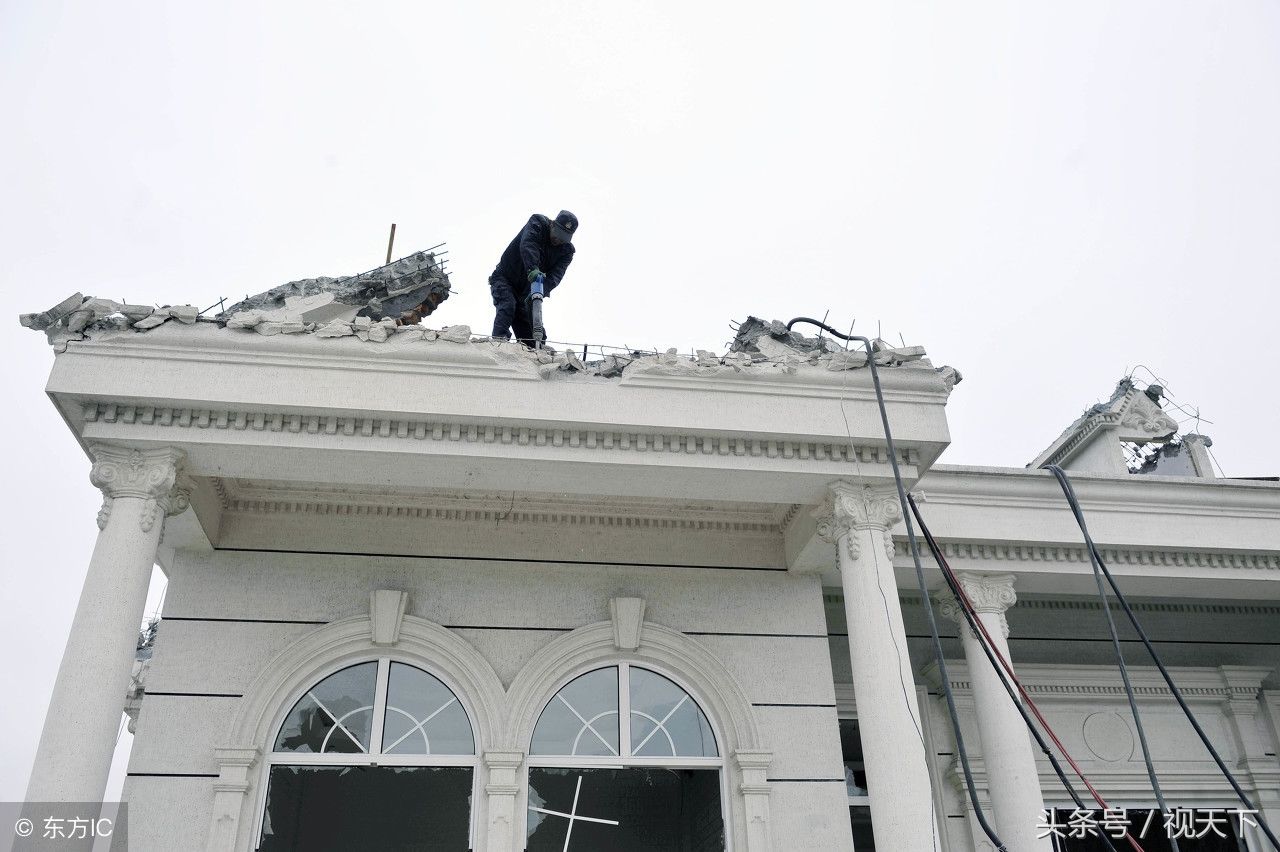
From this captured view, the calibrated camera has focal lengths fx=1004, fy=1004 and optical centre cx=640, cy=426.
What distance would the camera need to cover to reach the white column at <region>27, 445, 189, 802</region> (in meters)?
5.91

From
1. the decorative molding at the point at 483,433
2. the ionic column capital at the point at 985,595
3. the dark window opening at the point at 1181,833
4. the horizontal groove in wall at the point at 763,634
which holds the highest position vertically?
the decorative molding at the point at 483,433

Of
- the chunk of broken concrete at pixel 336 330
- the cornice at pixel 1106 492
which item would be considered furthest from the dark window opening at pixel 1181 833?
the chunk of broken concrete at pixel 336 330

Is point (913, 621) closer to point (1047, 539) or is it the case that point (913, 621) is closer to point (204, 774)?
point (1047, 539)

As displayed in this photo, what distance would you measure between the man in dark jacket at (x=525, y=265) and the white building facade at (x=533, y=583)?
1702mm

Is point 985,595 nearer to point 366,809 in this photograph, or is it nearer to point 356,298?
point 366,809

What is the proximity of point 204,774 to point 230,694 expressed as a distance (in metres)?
0.59

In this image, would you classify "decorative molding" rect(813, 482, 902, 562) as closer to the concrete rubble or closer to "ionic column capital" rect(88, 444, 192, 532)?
the concrete rubble

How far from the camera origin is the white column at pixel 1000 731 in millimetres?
8039

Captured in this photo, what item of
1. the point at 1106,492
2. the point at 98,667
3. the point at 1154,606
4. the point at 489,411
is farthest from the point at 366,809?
the point at 1154,606

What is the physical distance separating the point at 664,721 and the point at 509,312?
3.79m

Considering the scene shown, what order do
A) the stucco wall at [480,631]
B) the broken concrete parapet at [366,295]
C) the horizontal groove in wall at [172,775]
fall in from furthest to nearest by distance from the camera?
the broken concrete parapet at [366,295] → the stucco wall at [480,631] → the horizontal groove in wall at [172,775]

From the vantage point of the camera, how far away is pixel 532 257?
8.94 m

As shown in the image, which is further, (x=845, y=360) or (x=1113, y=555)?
(x=1113, y=555)

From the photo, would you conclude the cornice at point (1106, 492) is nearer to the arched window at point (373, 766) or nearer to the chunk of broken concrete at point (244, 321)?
the arched window at point (373, 766)
